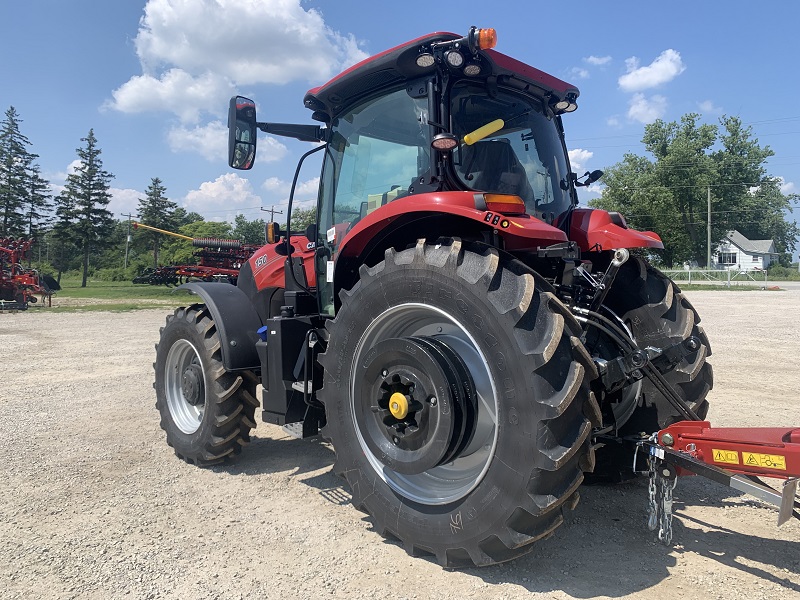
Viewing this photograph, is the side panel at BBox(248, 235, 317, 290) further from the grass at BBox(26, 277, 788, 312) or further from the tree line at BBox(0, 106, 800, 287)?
the tree line at BBox(0, 106, 800, 287)

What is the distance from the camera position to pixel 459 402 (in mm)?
2664

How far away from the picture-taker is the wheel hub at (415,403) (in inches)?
105

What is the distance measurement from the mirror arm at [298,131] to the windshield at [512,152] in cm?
142

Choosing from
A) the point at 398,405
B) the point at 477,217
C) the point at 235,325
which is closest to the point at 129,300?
the point at 235,325

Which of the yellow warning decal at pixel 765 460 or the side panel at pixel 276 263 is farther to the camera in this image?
the side panel at pixel 276 263

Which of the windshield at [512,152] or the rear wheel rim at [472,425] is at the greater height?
the windshield at [512,152]

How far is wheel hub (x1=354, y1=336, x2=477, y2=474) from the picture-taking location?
8.73ft

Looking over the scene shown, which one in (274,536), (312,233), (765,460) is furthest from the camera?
(312,233)

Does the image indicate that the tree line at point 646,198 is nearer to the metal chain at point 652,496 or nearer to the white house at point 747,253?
the white house at point 747,253

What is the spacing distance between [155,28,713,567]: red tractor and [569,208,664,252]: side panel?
A: 1cm

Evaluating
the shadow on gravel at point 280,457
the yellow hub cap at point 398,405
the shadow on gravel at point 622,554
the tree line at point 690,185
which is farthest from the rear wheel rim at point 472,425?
the tree line at point 690,185

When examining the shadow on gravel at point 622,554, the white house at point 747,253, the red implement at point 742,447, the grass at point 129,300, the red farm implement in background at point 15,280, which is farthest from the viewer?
the white house at point 747,253

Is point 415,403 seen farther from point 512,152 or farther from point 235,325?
point 235,325

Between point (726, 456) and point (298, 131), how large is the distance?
3.63 metres
